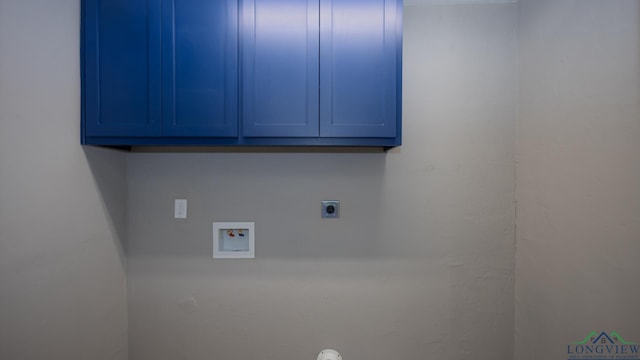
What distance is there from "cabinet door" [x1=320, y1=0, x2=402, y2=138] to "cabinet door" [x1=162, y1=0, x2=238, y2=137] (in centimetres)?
46

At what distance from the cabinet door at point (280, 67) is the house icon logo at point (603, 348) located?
5.31ft

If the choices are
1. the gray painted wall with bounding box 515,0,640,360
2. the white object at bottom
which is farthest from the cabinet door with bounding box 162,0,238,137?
the gray painted wall with bounding box 515,0,640,360

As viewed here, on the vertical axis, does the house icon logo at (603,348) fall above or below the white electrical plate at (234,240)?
below

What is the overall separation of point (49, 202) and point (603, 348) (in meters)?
2.56

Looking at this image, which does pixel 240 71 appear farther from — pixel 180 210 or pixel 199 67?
pixel 180 210

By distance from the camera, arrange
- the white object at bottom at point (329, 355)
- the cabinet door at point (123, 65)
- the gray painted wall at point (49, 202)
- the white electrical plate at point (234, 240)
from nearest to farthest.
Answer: the gray painted wall at point (49, 202) < the cabinet door at point (123, 65) < the white object at bottom at point (329, 355) < the white electrical plate at point (234, 240)

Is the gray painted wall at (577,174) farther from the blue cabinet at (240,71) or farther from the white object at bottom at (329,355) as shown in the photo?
the white object at bottom at (329,355)

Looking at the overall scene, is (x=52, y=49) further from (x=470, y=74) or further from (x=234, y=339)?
(x=470, y=74)

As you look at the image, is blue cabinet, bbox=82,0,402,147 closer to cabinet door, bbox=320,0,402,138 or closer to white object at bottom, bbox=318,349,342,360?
cabinet door, bbox=320,0,402,138

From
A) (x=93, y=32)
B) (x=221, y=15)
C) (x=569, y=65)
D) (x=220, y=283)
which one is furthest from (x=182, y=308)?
(x=569, y=65)

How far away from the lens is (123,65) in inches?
52.9

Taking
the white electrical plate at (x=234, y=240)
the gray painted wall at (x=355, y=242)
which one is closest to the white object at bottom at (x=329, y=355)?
the gray painted wall at (x=355, y=242)

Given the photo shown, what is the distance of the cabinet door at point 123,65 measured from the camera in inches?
Answer: 52.8

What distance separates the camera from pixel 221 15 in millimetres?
1351
